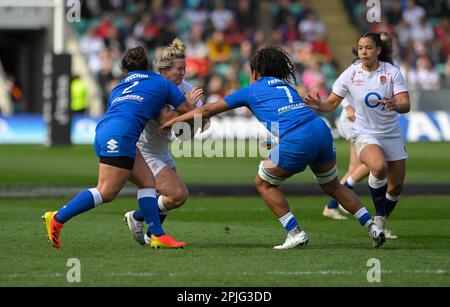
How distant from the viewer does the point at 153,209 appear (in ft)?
34.4

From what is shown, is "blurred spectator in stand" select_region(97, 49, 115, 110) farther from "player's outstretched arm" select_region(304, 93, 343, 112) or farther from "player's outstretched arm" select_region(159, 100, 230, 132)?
"player's outstretched arm" select_region(159, 100, 230, 132)

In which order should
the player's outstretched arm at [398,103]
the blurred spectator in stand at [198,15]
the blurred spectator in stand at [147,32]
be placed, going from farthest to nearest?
the blurred spectator in stand at [198,15], the blurred spectator in stand at [147,32], the player's outstretched arm at [398,103]

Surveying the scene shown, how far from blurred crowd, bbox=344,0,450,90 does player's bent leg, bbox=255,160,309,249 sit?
22864 mm

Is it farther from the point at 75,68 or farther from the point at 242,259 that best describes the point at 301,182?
the point at 75,68

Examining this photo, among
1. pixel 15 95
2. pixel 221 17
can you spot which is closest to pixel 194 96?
pixel 221 17

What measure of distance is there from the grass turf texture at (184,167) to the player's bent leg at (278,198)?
28.3 ft

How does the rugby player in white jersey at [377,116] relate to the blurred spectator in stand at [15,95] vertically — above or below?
above

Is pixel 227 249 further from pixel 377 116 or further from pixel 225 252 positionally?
pixel 377 116

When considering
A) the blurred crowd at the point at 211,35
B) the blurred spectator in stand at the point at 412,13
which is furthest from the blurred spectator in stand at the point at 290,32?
the blurred spectator in stand at the point at 412,13

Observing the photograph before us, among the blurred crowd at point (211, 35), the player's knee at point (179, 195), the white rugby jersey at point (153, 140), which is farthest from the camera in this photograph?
the blurred crowd at point (211, 35)

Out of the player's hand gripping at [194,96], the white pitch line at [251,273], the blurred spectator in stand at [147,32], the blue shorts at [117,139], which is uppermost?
the blurred spectator in stand at [147,32]

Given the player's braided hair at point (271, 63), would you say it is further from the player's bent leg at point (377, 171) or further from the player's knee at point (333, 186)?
the player's bent leg at point (377, 171)

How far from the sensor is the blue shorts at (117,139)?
33.0 ft

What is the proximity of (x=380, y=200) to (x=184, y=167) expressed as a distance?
38.6 feet
